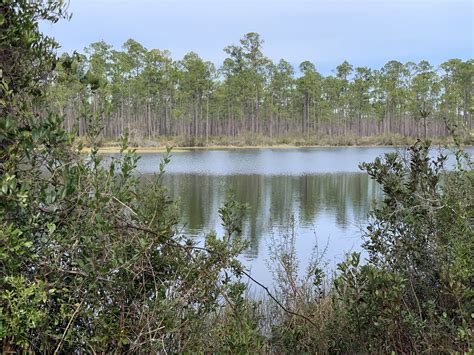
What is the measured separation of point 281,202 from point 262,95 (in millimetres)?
59679

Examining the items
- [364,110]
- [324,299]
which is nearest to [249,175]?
[324,299]

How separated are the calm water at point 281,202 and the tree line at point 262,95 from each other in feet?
106

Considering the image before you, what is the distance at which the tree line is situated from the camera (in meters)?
61.2

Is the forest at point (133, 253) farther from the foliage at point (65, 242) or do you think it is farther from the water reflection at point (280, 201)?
the water reflection at point (280, 201)

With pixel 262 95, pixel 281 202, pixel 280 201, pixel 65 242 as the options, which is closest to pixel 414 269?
pixel 65 242

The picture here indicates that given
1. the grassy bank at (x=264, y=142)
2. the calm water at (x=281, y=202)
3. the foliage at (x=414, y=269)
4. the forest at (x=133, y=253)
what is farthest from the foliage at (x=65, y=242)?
the grassy bank at (x=264, y=142)

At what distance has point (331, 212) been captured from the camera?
15.1 m

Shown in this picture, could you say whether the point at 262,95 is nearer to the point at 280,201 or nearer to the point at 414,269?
the point at 280,201

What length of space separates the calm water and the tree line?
32186 mm

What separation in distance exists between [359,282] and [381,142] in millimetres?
62006

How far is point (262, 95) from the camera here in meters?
75.1

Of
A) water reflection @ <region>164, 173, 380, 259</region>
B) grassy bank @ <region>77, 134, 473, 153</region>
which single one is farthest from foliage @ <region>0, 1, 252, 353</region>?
grassy bank @ <region>77, 134, 473, 153</region>

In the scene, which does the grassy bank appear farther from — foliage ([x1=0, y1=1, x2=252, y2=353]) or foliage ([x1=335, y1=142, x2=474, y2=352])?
foliage ([x1=0, y1=1, x2=252, y2=353])

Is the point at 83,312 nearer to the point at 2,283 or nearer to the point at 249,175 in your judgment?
the point at 2,283
